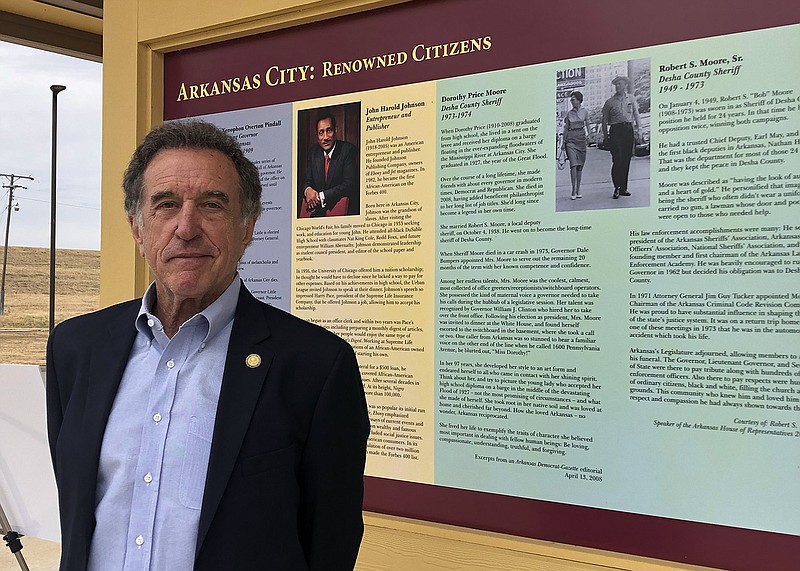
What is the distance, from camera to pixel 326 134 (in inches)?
101

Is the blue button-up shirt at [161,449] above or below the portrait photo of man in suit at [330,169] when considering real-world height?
below

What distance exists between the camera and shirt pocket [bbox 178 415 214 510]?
1.52 metres

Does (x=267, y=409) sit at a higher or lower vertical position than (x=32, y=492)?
higher

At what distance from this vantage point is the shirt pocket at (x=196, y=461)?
1.52m

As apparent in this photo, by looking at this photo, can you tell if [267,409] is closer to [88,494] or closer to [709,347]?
[88,494]

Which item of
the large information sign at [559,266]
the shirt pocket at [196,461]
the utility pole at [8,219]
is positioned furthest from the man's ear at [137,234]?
the utility pole at [8,219]

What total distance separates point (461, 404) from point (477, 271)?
35 cm

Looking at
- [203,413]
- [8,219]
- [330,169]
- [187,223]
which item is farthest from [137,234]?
[8,219]

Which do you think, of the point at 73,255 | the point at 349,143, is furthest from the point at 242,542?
the point at 73,255

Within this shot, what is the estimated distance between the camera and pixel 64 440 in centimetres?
164

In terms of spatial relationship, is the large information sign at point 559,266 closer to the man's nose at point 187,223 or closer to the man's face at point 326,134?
the man's face at point 326,134

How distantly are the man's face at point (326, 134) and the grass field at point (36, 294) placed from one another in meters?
2.23

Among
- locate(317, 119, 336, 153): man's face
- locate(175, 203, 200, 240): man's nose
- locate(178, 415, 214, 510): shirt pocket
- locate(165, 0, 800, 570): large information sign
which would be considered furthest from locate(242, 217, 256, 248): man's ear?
locate(317, 119, 336, 153): man's face

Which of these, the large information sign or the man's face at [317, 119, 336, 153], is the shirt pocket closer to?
the large information sign
